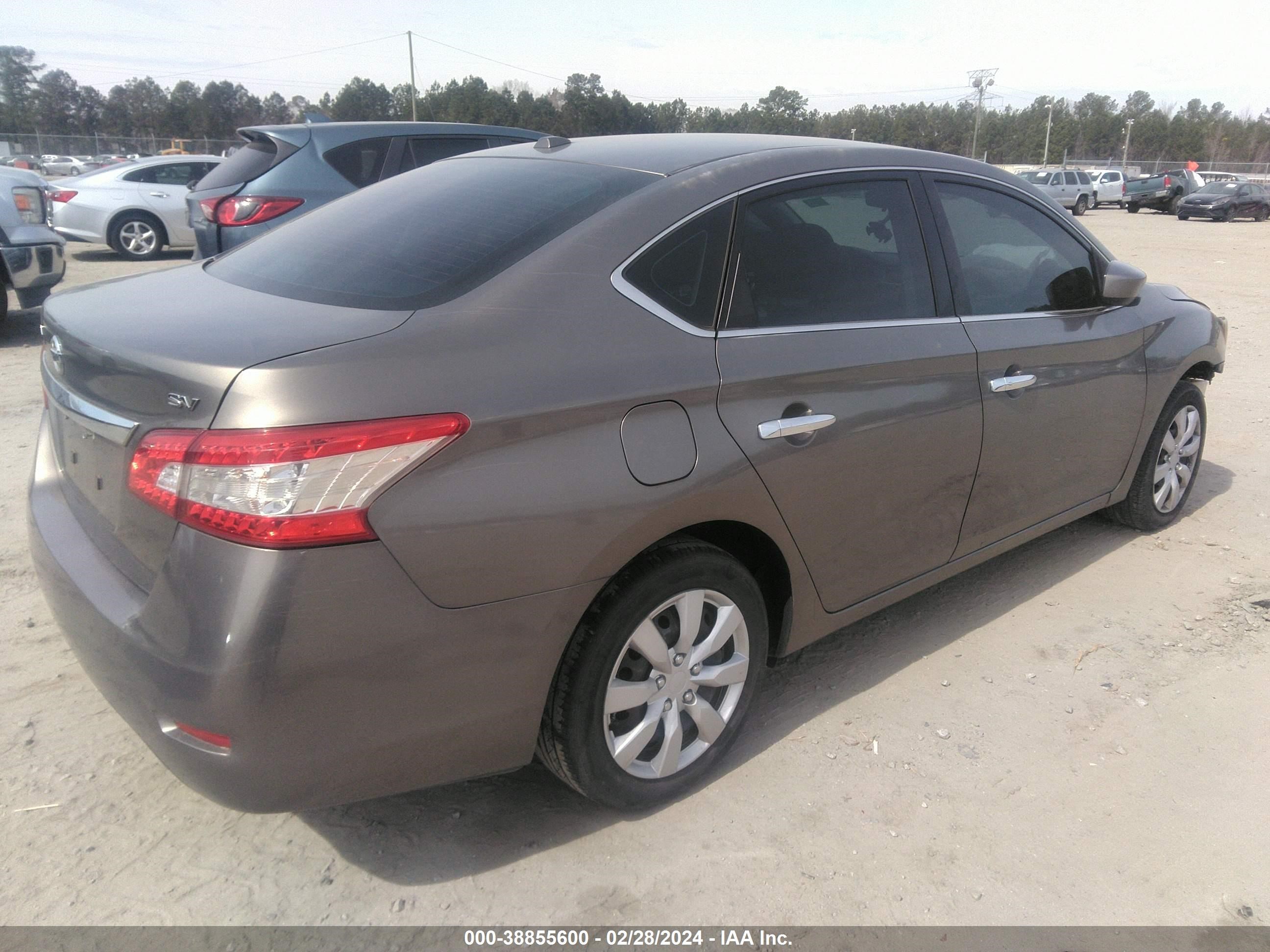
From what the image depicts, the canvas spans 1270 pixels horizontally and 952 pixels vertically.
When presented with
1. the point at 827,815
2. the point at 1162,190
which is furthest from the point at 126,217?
the point at 1162,190

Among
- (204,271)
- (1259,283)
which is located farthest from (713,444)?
(1259,283)

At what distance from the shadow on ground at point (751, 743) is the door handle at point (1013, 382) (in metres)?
0.95

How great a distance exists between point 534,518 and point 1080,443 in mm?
2541

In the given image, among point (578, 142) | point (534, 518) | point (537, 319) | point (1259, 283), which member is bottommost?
point (1259, 283)

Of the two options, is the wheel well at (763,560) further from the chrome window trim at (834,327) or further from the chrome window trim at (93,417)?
the chrome window trim at (93,417)

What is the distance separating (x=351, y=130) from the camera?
278 inches

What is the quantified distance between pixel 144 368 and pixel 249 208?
5.22 metres

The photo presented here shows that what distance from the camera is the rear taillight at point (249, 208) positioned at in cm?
666

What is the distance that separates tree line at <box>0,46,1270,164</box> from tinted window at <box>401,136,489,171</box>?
32161 millimetres

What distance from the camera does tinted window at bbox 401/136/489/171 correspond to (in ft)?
23.8

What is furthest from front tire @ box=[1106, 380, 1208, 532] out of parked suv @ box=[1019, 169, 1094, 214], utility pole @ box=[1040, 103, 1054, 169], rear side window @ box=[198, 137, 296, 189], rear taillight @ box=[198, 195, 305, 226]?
utility pole @ box=[1040, 103, 1054, 169]

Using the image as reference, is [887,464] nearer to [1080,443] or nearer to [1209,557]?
[1080,443]

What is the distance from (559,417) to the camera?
6.82ft

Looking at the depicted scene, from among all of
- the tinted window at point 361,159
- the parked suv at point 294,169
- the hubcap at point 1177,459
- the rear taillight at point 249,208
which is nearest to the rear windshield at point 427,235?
the hubcap at point 1177,459
